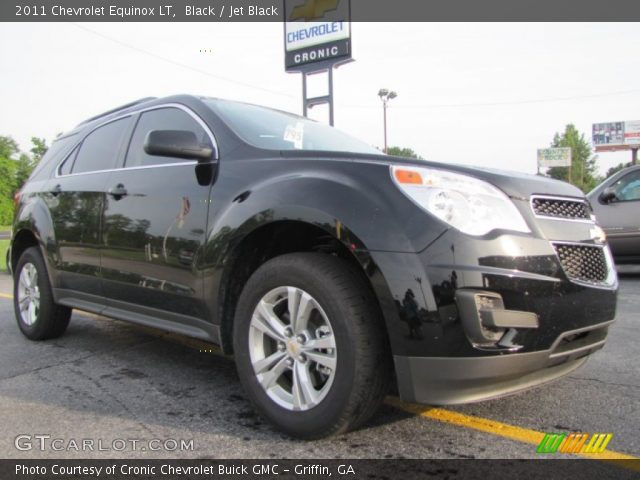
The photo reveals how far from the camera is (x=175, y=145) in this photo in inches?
108

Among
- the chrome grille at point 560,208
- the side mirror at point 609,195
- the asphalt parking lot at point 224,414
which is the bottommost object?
the asphalt parking lot at point 224,414

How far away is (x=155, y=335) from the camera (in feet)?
14.7

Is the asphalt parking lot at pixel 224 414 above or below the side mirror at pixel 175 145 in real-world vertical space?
below

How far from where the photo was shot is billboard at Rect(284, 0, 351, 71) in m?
14.6

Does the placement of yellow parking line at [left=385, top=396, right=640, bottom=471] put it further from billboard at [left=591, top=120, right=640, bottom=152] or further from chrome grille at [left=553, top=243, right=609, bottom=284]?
billboard at [left=591, top=120, right=640, bottom=152]

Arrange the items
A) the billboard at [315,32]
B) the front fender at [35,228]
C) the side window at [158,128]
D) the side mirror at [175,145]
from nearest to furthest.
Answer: the side mirror at [175,145], the side window at [158,128], the front fender at [35,228], the billboard at [315,32]

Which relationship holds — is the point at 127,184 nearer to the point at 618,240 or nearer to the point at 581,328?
the point at 581,328

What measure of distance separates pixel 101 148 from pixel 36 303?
1454mm

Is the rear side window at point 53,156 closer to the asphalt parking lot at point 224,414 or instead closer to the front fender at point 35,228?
the front fender at point 35,228

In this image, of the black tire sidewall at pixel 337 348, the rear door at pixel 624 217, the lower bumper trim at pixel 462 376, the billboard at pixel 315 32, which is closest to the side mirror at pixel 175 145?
the black tire sidewall at pixel 337 348

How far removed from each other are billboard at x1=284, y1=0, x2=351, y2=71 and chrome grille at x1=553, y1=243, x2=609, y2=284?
43.8 feet

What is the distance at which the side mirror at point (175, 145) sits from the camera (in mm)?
2732
